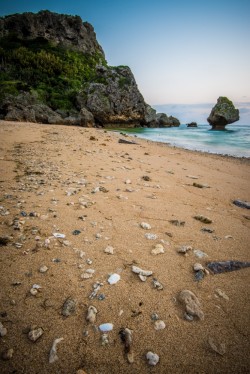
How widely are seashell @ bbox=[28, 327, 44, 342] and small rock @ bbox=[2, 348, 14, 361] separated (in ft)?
0.42

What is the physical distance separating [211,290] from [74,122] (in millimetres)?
35062

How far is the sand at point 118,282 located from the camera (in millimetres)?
1372

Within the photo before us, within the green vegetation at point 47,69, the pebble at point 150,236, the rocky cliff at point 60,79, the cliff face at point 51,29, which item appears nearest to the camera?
the pebble at point 150,236

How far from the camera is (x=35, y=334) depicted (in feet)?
4.68

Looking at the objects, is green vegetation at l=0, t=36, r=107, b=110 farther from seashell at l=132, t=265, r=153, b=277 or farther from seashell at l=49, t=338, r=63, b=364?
seashell at l=49, t=338, r=63, b=364

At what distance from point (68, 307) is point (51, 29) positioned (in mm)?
93984

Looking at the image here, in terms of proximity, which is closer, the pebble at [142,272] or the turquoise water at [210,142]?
the pebble at [142,272]

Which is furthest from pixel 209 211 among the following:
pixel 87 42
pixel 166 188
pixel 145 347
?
pixel 87 42

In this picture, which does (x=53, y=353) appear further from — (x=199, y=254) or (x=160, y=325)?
(x=199, y=254)

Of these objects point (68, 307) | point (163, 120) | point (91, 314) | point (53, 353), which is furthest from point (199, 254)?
point (163, 120)

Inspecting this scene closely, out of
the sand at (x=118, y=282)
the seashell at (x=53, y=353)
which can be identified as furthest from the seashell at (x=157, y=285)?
the seashell at (x=53, y=353)

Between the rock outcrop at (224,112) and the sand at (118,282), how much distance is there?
64.7m

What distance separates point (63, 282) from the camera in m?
1.90

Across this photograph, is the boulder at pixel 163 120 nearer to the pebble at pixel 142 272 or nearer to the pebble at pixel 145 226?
the pebble at pixel 145 226
